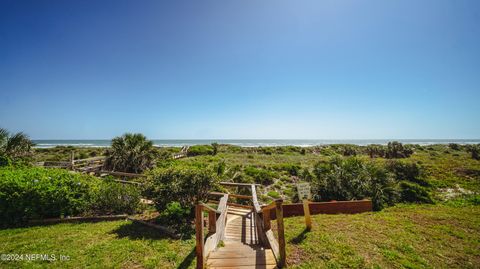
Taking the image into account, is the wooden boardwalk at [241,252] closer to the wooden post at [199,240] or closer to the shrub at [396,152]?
the wooden post at [199,240]

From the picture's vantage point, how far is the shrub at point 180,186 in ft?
20.9

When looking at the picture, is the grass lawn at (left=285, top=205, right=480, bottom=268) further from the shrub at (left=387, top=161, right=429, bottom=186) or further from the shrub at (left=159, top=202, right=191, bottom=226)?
the shrub at (left=387, top=161, right=429, bottom=186)

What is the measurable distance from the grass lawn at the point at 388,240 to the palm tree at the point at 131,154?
37.8ft

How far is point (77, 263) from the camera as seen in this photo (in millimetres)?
4145

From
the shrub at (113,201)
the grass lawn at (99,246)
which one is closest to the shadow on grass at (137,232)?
the grass lawn at (99,246)

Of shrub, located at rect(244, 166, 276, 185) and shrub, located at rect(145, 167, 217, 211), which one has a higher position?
shrub, located at rect(145, 167, 217, 211)

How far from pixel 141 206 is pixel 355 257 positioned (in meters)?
7.45

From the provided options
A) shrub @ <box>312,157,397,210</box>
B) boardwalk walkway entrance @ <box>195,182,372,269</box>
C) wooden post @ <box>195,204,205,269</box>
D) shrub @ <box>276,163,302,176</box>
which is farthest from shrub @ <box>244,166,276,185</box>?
wooden post @ <box>195,204,205,269</box>

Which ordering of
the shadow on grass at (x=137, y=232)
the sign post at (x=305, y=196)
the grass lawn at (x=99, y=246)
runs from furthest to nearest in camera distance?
the sign post at (x=305, y=196)
the shadow on grass at (x=137, y=232)
the grass lawn at (x=99, y=246)

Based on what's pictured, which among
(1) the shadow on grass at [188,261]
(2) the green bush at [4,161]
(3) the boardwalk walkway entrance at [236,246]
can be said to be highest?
(2) the green bush at [4,161]

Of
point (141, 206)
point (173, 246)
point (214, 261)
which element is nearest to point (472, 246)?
point (214, 261)

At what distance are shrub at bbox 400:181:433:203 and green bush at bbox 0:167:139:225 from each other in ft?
39.1

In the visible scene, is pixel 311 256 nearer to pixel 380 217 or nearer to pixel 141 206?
pixel 380 217

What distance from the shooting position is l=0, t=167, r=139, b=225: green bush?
607 centimetres
